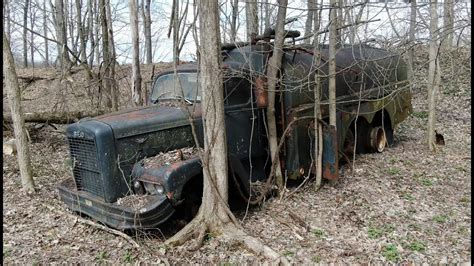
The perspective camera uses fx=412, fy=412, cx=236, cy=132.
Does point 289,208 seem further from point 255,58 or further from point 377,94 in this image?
point 377,94

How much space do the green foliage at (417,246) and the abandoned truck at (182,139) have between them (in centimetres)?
205

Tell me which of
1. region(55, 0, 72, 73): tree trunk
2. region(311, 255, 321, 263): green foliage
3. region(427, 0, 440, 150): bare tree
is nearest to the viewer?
region(311, 255, 321, 263): green foliage

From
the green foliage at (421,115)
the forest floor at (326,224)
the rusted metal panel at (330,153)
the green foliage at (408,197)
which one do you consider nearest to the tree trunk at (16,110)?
the forest floor at (326,224)

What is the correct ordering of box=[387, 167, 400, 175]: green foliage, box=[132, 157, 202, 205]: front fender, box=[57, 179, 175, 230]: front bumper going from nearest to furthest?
box=[57, 179, 175, 230]: front bumper → box=[132, 157, 202, 205]: front fender → box=[387, 167, 400, 175]: green foliage

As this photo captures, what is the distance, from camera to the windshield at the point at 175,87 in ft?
19.7

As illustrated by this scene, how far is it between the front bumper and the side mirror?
2281mm

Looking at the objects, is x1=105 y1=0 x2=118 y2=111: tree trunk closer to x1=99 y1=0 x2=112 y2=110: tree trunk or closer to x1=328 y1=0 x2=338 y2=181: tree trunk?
x1=99 y1=0 x2=112 y2=110: tree trunk

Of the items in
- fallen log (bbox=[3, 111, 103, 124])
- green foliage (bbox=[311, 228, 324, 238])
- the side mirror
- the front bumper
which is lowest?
green foliage (bbox=[311, 228, 324, 238])

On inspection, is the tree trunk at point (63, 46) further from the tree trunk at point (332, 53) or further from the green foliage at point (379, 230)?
the green foliage at point (379, 230)

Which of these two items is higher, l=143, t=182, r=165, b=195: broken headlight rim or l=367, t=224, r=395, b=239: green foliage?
l=143, t=182, r=165, b=195: broken headlight rim

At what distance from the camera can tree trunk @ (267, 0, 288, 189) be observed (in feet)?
20.2

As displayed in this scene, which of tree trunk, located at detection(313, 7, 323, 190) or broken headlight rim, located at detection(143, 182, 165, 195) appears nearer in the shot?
broken headlight rim, located at detection(143, 182, 165, 195)

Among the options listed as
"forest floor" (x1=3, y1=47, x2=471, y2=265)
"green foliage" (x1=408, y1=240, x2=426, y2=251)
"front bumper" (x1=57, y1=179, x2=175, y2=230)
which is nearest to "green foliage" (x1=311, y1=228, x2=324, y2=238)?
"forest floor" (x1=3, y1=47, x2=471, y2=265)

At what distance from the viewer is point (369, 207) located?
5.77m
